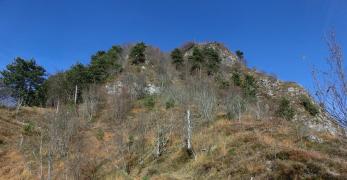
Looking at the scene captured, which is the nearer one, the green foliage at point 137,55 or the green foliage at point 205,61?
the green foliage at point 205,61

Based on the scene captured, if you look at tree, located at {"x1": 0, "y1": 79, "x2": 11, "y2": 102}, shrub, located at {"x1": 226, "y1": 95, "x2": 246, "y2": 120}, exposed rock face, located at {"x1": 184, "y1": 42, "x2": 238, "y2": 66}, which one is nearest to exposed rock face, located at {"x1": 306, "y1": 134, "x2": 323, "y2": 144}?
shrub, located at {"x1": 226, "y1": 95, "x2": 246, "y2": 120}

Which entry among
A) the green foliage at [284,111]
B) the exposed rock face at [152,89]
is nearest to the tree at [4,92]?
the exposed rock face at [152,89]

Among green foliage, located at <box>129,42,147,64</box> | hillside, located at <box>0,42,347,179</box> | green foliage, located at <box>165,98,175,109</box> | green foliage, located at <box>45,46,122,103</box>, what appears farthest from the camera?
green foliage, located at <box>129,42,147,64</box>

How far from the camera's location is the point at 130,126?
25.0 meters

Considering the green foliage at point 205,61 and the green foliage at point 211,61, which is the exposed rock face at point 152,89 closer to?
the green foliage at point 205,61

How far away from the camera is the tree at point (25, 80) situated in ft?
159

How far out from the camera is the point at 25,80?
49.2m

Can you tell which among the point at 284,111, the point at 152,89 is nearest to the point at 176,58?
the point at 152,89

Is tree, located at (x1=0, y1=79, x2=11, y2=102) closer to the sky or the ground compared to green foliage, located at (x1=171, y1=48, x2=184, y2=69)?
closer to the ground

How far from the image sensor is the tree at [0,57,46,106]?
159 ft

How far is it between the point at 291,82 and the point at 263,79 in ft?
17.3

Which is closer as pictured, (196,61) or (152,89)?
(152,89)

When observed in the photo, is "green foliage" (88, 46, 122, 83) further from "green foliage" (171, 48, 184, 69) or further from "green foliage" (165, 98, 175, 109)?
"green foliage" (165, 98, 175, 109)

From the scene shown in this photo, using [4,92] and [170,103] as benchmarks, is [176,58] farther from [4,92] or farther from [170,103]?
[4,92]
